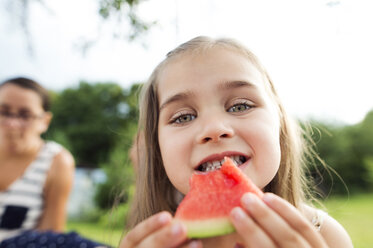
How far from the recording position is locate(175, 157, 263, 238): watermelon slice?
1.11m

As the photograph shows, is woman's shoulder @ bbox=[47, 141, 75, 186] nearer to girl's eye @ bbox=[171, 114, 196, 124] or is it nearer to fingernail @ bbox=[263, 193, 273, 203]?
girl's eye @ bbox=[171, 114, 196, 124]

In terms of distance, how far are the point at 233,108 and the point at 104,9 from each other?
111 centimetres

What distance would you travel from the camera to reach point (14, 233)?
2781mm

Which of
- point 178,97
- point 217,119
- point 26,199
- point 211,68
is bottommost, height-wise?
point 26,199

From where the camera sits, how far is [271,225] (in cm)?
107

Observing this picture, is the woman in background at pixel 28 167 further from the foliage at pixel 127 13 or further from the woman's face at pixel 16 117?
the foliage at pixel 127 13

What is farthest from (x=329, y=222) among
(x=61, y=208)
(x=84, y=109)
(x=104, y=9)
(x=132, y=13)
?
(x=84, y=109)

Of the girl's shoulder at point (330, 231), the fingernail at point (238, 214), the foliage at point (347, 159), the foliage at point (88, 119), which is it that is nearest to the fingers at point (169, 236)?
the fingernail at point (238, 214)

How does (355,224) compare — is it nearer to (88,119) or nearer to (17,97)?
(17,97)

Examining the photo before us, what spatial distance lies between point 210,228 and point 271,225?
0.22 m

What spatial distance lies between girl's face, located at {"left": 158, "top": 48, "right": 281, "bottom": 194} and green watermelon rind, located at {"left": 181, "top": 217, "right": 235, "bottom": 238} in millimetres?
378

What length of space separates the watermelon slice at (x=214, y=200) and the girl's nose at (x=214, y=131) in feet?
0.54

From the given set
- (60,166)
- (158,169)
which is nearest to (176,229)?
(158,169)

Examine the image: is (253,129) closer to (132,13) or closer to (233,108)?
(233,108)
